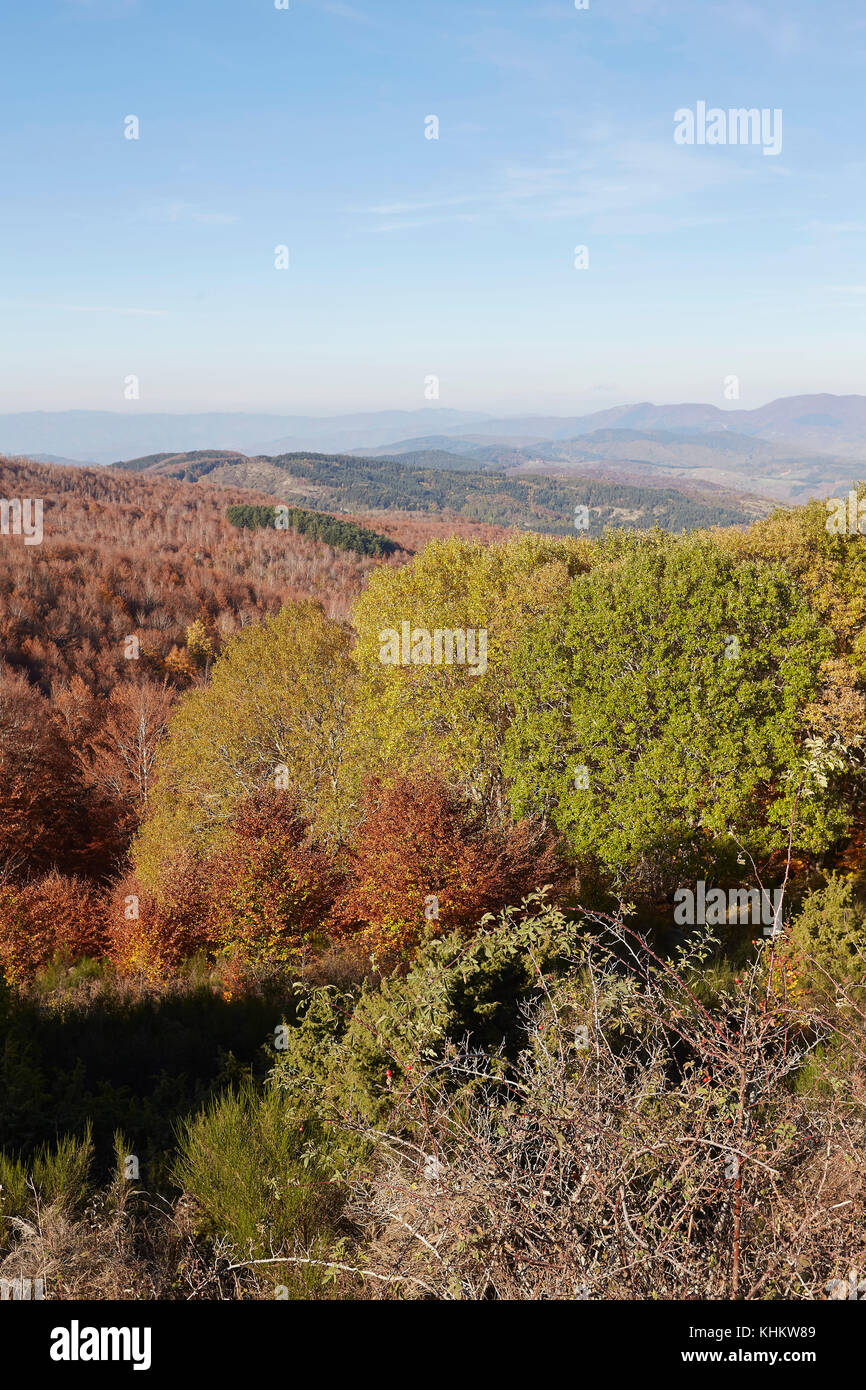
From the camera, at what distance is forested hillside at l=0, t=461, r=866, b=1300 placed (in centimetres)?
→ 454

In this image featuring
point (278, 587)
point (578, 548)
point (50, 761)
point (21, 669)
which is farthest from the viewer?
point (278, 587)

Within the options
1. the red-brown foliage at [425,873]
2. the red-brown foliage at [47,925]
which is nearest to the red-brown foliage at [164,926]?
the red-brown foliage at [47,925]

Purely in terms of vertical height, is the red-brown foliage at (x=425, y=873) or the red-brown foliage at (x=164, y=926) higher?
the red-brown foliage at (x=425, y=873)

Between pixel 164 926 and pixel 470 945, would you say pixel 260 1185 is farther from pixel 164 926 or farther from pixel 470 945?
pixel 164 926

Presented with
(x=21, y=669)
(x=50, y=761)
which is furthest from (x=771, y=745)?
(x=21, y=669)

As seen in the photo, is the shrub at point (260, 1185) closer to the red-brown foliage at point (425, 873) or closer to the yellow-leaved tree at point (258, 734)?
the red-brown foliage at point (425, 873)

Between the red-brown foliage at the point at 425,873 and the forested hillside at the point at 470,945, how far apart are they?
0.09m

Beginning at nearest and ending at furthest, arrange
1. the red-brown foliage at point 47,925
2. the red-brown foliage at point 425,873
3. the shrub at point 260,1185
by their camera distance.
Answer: the shrub at point 260,1185 → the red-brown foliage at point 425,873 → the red-brown foliage at point 47,925

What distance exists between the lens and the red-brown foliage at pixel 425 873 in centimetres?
1655

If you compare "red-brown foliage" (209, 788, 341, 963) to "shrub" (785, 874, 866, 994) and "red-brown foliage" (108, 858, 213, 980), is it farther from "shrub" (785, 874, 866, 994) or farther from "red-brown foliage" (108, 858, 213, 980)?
"shrub" (785, 874, 866, 994)

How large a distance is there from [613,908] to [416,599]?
475 inches

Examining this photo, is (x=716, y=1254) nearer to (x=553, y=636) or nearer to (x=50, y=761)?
(x=553, y=636)

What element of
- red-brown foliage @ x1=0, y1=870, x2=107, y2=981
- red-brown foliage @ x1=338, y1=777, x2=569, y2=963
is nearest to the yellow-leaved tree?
red-brown foliage @ x1=0, y1=870, x2=107, y2=981

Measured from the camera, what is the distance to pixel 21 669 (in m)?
69.5
